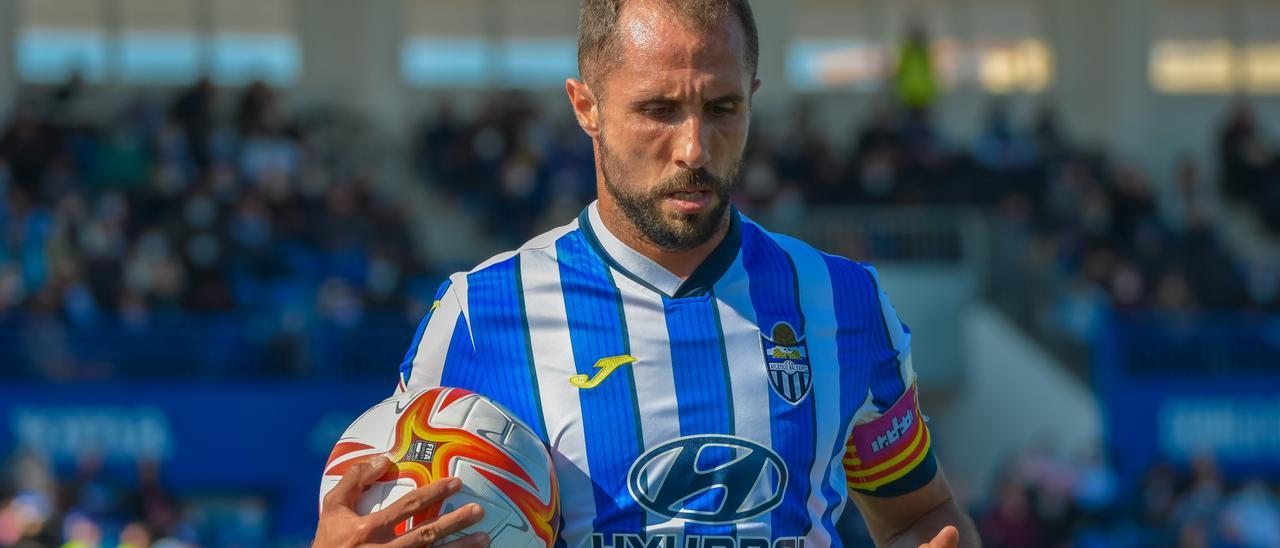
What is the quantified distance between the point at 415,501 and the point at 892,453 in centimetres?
97

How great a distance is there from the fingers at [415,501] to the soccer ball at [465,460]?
36mm

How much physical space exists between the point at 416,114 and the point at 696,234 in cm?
1638

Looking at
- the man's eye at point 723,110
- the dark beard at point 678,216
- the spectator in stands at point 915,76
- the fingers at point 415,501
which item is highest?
the man's eye at point 723,110

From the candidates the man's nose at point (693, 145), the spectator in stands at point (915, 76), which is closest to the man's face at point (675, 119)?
the man's nose at point (693, 145)

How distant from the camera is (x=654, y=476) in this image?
2658 mm

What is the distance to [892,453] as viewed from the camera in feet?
9.76

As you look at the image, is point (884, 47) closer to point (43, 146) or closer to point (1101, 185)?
point (1101, 185)

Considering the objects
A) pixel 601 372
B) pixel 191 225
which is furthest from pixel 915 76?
pixel 601 372

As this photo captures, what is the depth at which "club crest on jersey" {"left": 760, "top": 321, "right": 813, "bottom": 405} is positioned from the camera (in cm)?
277

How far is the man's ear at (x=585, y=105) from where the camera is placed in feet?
9.27

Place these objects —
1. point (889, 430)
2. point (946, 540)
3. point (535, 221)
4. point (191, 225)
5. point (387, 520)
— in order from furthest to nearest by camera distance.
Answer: point (535, 221), point (191, 225), point (889, 430), point (946, 540), point (387, 520)

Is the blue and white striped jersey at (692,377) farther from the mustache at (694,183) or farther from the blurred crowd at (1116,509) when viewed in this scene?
the blurred crowd at (1116,509)

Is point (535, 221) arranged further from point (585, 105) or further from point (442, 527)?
point (442, 527)

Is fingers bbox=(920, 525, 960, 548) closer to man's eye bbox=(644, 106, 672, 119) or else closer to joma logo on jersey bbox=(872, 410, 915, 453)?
joma logo on jersey bbox=(872, 410, 915, 453)
